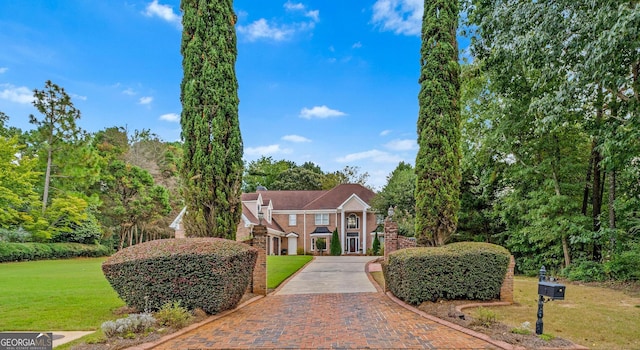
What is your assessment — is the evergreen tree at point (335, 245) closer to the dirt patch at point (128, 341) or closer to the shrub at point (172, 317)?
the dirt patch at point (128, 341)

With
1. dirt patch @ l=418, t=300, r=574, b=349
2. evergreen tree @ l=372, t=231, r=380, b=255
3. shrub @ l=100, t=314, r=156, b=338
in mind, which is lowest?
evergreen tree @ l=372, t=231, r=380, b=255

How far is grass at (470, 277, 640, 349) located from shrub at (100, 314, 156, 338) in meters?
5.63

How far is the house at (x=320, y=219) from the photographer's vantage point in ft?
111

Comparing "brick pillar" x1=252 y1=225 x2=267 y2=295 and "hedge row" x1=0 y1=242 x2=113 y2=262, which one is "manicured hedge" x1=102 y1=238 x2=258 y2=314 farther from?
"hedge row" x1=0 y1=242 x2=113 y2=262

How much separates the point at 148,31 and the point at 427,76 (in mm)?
10989

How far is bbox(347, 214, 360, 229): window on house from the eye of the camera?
34.7m

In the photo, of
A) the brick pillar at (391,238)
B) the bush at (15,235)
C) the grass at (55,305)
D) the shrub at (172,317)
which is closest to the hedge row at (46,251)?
the bush at (15,235)

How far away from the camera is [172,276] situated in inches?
262

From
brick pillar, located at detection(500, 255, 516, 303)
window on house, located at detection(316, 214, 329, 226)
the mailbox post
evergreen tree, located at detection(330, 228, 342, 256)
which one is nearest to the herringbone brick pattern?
the mailbox post

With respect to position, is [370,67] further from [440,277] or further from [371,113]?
[440,277]

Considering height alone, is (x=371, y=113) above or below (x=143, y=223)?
above

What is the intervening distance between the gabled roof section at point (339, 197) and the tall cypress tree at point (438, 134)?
24650 mm

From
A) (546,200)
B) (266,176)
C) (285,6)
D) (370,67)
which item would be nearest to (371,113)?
(370,67)

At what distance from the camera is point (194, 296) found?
6750 millimetres
